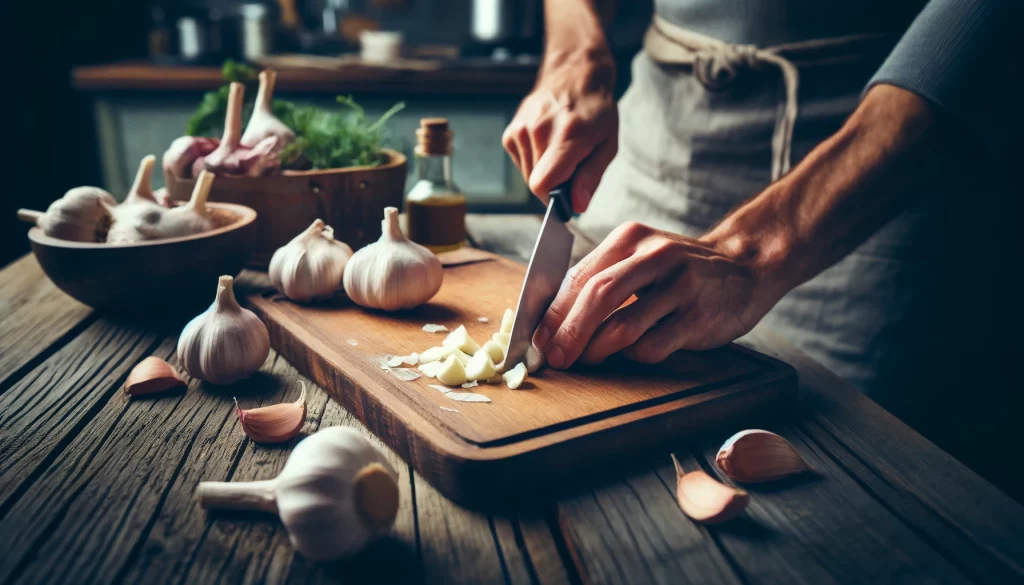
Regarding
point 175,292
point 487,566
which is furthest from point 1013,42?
point 175,292

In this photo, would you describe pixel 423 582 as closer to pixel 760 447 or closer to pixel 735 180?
pixel 760 447

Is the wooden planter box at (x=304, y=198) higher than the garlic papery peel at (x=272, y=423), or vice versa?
the wooden planter box at (x=304, y=198)

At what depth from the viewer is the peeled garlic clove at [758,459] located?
0.67 m

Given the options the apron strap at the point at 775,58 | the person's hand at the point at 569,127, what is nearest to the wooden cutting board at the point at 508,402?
the person's hand at the point at 569,127

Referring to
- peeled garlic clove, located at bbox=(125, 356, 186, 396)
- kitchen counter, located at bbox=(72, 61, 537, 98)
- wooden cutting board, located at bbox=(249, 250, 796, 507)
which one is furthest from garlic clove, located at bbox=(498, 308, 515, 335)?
kitchen counter, located at bbox=(72, 61, 537, 98)

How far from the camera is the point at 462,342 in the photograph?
33.6 inches

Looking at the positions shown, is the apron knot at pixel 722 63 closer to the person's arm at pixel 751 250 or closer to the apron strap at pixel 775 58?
the apron strap at pixel 775 58

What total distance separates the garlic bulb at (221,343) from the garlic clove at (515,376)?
0.29 m

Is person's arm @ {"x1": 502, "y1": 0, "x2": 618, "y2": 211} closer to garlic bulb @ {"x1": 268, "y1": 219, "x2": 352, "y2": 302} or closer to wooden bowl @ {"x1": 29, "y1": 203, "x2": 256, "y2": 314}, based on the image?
garlic bulb @ {"x1": 268, "y1": 219, "x2": 352, "y2": 302}

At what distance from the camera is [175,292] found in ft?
3.40

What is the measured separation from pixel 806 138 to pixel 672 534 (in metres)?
0.93

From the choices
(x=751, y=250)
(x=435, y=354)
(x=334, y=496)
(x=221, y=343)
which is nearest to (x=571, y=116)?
(x=751, y=250)

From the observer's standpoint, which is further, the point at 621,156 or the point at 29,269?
the point at 621,156

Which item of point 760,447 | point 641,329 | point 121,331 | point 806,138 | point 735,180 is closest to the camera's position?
point 760,447
